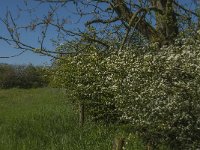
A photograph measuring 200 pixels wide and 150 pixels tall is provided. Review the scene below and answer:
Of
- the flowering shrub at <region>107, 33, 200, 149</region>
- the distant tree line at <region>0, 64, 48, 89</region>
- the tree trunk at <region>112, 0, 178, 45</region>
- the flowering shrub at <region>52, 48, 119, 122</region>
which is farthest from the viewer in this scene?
the distant tree line at <region>0, 64, 48, 89</region>

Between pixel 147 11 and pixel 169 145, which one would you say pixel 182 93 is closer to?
pixel 169 145

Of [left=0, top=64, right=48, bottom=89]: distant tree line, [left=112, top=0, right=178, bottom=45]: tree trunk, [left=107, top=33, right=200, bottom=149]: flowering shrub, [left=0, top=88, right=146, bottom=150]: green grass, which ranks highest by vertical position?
[left=0, top=64, right=48, bottom=89]: distant tree line

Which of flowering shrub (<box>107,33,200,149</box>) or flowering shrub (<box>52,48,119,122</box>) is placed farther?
flowering shrub (<box>52,48,119,122</box>)

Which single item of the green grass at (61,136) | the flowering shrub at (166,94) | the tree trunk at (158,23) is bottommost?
the green grass at (61,136)

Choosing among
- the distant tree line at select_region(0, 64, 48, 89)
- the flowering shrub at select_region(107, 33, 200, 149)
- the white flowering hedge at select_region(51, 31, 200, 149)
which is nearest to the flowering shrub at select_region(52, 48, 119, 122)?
the white flowering hedge at select_region(51, 31, 200, 149)

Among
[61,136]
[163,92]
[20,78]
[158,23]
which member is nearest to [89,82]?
[61,136]

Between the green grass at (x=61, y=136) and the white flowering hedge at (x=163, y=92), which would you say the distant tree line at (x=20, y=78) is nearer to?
the green grass at (x=61, y=136)

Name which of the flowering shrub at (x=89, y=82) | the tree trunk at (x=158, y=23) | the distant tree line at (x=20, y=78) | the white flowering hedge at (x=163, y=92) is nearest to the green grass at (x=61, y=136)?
the flowering shrub at (x=89, y=82)

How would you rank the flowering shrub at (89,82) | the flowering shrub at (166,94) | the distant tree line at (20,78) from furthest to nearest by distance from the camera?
the distant tree line at (20,78), the flowering shrub at (89,82), the flowering shrub at (166,94)

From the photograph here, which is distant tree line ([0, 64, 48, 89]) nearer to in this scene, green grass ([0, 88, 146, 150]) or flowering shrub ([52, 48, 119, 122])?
green grass ([0, 88, 146, 150])

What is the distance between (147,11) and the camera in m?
14.1

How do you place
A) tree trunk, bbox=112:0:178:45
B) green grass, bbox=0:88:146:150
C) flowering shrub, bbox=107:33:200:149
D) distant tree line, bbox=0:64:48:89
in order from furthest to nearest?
1. distant tree line, bbox=0:64:48:89
2. tree trunk, bbox=112:0:178:45
3. green grass, bbox=0:88:146:150
4. flowering shrub, bbox=107:33:200:149

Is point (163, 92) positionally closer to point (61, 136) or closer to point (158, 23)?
point (61, 136)

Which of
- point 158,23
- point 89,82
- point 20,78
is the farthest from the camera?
point 20,78
